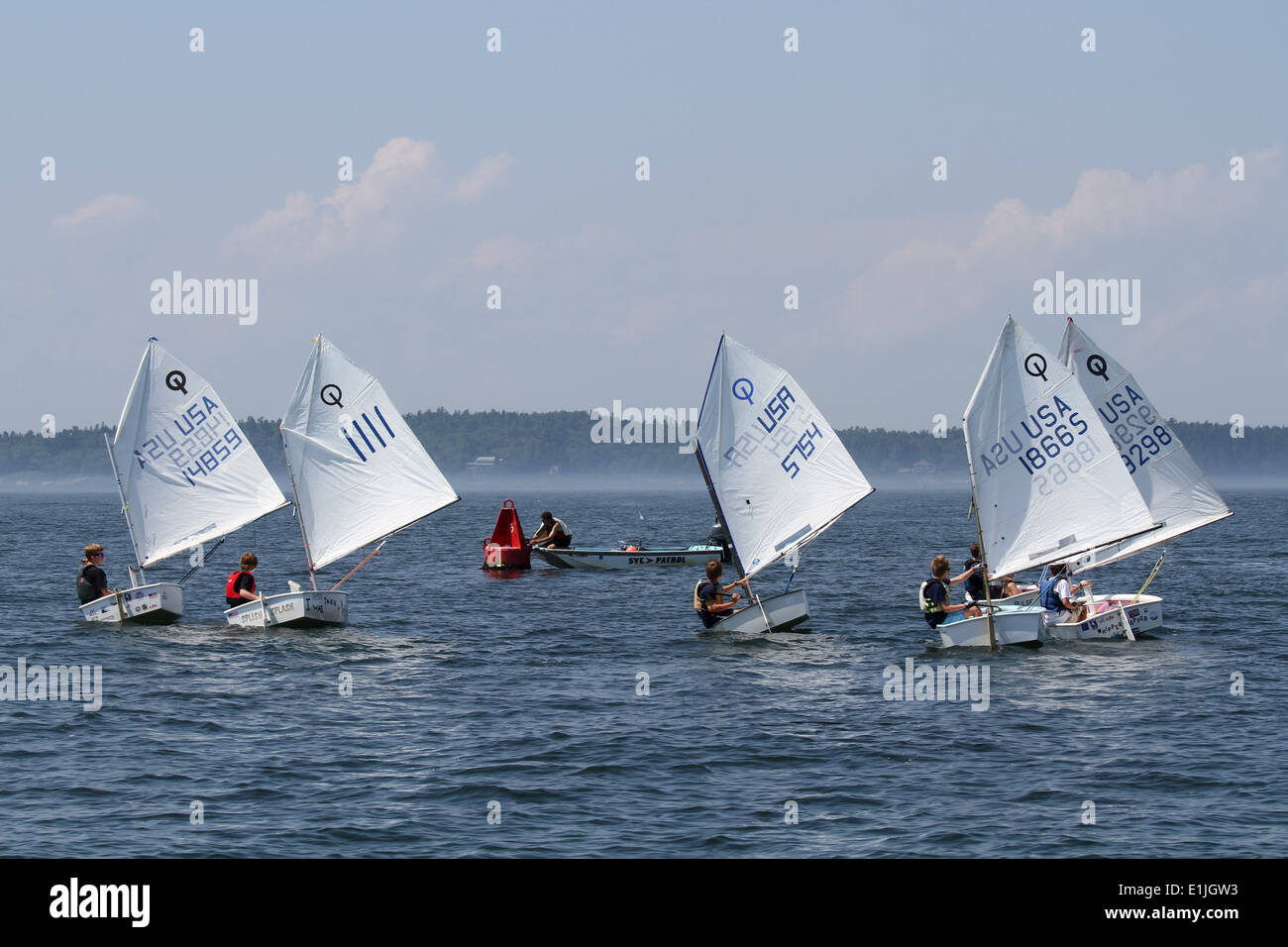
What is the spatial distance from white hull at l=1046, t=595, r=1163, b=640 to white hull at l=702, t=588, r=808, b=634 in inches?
218

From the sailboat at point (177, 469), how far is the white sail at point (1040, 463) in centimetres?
1732

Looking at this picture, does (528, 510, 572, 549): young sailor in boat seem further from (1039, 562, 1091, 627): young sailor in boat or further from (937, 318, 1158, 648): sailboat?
(937, 318, 1158, 648): sailboat

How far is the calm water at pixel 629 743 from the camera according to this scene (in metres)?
15.5

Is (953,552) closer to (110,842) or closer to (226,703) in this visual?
(226,703)

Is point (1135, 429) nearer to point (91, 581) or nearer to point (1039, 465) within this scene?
point (1039, 465)

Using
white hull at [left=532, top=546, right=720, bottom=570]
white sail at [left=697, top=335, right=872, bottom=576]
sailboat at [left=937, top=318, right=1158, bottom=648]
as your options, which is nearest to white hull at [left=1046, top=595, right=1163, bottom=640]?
sailboat at [left=937, top=318, right=1158, bottom=648]

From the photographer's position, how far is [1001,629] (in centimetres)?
2755

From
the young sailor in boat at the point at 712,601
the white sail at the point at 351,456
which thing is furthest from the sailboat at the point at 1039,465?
the white sail at the point at 351,456

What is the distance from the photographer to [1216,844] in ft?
48.6

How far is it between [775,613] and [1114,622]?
7.70 m

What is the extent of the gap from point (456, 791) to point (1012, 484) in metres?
15.9

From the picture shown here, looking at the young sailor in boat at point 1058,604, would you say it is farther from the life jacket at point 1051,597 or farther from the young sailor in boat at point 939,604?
the young sailor in boat at point 939,604

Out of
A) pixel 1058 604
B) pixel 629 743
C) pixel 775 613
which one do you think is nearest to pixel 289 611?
pixel 775 613
